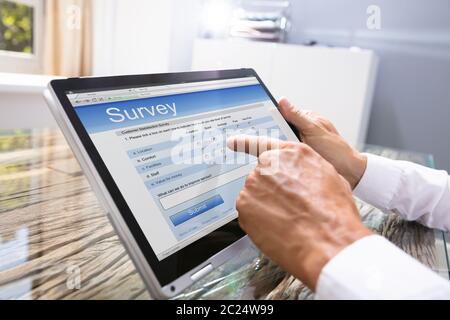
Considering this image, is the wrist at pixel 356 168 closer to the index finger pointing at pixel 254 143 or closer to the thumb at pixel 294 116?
the thumb at pixel 294 116

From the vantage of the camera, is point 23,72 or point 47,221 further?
point 23,72

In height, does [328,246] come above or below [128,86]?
below

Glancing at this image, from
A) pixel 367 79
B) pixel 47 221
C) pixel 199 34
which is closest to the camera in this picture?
pixel 47 221

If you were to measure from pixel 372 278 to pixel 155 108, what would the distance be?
13.9 inches

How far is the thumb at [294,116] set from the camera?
755mm

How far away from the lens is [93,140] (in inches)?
17.5

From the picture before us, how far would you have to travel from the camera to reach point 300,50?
226 centimetres

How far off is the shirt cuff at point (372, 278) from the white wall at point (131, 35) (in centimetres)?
245

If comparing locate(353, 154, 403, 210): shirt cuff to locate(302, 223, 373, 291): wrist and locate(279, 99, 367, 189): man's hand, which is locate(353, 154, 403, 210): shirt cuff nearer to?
locate(279, 99, 367, 189): man's hand

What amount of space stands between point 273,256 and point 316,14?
7.83 ft

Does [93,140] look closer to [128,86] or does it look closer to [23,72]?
[128,86]

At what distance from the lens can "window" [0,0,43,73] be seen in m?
2.29

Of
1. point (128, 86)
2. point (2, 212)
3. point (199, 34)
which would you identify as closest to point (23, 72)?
point (199, 34)

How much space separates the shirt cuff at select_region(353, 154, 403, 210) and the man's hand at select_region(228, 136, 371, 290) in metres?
0.30
